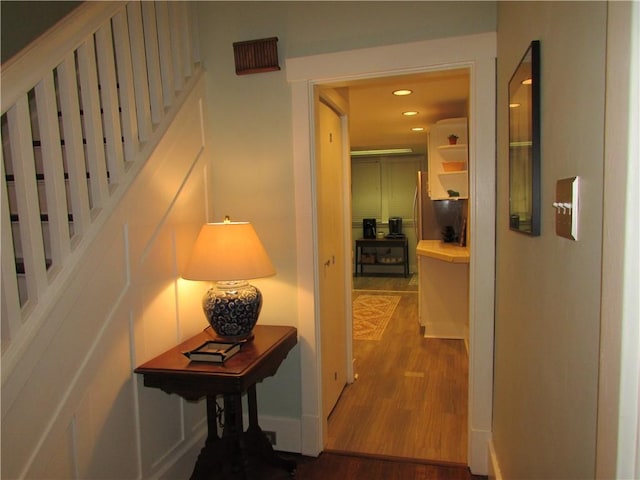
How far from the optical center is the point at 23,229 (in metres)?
1.41

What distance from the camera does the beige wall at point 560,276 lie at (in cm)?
79

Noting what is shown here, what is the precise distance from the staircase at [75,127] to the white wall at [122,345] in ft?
0.20

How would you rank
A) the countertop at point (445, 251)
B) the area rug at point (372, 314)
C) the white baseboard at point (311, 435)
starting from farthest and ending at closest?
the area rug at point (372, 314) < the countertop at point (445, 251) < the white baseboard at point (311, 435)

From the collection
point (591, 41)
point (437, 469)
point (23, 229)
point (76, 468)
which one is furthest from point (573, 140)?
point (437, 469)

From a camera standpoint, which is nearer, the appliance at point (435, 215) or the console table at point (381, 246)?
the appliance at point (435, 215)

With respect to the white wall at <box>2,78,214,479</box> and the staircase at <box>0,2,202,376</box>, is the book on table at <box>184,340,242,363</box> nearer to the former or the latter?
the white wall at <box>2,78,214,479</box>

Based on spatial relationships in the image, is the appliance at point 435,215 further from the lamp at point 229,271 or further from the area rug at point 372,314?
the lamp at point 229,271

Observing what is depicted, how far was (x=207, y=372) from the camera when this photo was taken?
1781mm

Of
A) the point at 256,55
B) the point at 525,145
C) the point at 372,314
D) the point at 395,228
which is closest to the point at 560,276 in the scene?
the point at 525,145

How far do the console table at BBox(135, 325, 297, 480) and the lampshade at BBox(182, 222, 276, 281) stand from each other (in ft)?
1.14

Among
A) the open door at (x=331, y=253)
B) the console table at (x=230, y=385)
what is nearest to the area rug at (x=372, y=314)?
the open door at (x=331, y=253)

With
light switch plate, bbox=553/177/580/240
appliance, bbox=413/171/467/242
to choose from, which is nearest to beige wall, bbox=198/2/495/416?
light switch plate, bbox=553/177/580/240

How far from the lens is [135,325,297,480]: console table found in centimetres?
179

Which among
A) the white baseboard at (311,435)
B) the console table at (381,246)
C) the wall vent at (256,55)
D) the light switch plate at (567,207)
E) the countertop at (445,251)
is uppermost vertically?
the wall vent at (256,55)
